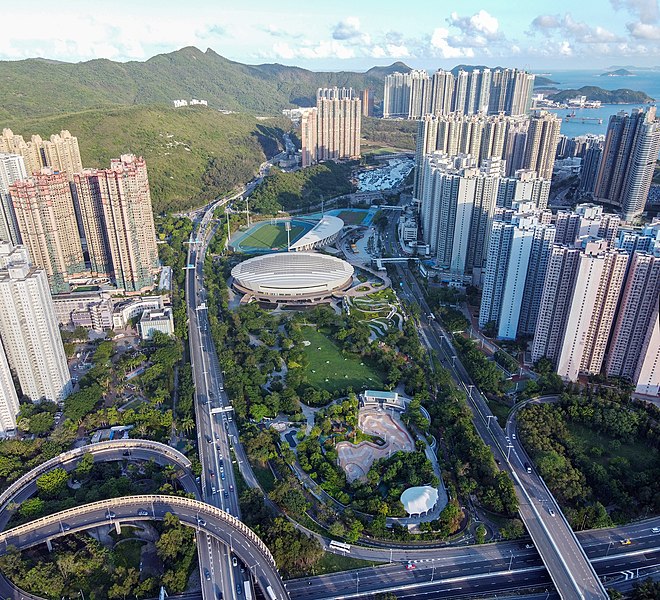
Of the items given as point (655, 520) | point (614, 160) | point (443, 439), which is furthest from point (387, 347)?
point (614, 160)

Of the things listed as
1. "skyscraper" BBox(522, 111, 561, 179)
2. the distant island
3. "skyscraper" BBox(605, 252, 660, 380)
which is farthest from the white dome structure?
the distant island

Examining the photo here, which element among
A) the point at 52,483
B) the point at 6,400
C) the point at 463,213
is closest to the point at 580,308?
the point at 463,213

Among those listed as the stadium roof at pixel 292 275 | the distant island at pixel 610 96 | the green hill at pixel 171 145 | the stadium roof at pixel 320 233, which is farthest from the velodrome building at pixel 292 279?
the distant island at pixel 610 96

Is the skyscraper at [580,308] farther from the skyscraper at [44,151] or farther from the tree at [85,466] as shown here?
the skyscraper at [44,151]

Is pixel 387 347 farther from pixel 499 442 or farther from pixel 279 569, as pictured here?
pixel 279 569

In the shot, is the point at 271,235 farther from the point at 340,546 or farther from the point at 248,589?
the point at 248,589

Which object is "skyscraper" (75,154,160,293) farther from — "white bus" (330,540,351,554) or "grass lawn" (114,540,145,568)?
"white bus" (330,540,351,554)
